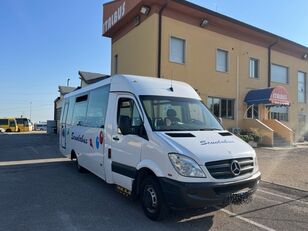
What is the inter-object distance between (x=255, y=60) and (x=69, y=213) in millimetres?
20753

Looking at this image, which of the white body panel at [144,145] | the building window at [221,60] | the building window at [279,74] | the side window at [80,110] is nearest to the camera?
the white body panel at [144,145]

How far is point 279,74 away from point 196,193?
23249mm

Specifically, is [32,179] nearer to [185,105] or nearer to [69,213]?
[69,213]

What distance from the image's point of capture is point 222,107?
21281mm

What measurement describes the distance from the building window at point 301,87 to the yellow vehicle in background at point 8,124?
39.5 meters

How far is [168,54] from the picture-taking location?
17.9 meters

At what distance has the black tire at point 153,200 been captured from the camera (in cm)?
533

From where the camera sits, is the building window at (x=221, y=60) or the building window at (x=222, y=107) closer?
the building window at (x=222, y=107)

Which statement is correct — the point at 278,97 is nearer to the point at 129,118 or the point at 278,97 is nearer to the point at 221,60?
the point at 221,60

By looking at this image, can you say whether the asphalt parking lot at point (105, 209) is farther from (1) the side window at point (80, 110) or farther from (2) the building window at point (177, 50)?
(2) the building window at point (177, 50)

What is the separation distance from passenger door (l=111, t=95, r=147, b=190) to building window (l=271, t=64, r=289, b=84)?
20906 millimetres

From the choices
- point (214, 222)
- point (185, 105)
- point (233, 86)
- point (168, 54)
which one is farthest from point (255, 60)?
point (214, 222)

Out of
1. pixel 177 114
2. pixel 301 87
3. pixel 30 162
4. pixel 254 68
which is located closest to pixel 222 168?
pixel 177 114

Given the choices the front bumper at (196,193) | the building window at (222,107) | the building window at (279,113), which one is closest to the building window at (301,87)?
the building window at (279,113)
